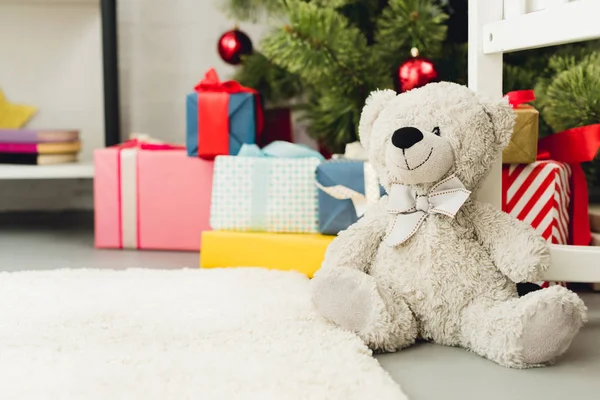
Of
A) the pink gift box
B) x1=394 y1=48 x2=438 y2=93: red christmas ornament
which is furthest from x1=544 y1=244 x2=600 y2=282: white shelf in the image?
the pink gift box

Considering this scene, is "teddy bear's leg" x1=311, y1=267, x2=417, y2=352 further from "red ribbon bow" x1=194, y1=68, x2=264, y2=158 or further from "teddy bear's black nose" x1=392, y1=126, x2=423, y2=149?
"red ribbon bow" x1=194, y1=68, x2=264, y2=158

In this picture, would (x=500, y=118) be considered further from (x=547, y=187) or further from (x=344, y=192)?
(x=344, y=192)

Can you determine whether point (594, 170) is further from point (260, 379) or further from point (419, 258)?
point (260, 379)

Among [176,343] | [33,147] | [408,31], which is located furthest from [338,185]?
[33,147]

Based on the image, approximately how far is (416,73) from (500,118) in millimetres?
496

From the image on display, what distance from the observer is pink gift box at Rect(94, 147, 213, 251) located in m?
1.51

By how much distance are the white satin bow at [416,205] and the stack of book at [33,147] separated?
1.11 m

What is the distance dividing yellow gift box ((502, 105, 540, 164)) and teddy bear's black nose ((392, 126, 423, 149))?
0.28m

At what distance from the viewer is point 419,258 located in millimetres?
881

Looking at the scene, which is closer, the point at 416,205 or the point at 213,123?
the point at 416,205

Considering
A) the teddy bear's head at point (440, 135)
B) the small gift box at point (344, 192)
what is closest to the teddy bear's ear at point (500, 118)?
the teddy bear's head at point (440, 135)

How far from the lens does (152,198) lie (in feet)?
5.00

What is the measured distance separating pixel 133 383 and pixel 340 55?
846 millimetres

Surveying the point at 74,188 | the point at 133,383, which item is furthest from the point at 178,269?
the point at 74,188
